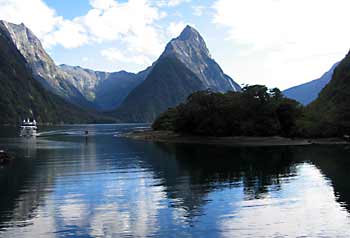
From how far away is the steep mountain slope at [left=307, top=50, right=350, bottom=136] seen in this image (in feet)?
387

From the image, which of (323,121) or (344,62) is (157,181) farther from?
(344,62)

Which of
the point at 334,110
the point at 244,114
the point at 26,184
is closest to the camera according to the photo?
the point at 26,184

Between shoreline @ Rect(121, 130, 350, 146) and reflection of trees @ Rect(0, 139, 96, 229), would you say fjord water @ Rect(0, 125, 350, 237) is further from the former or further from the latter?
shoreline @ Rect(121, 130, 350, 146)

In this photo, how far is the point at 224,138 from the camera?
125938 millimetres

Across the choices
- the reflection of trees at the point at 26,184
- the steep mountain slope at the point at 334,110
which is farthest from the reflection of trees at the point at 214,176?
the steep mountain slope at the point at 334,110

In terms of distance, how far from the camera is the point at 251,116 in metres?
129

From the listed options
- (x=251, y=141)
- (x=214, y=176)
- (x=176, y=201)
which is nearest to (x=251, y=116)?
(x=251, y=141)

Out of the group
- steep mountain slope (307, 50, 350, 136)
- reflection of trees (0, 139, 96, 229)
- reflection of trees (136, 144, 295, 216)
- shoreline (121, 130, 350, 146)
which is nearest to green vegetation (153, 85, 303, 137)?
shoreline (121, 130, 350, 146)

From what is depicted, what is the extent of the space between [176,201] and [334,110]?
100 m

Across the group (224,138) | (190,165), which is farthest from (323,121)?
(190,165)

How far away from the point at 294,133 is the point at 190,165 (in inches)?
2679

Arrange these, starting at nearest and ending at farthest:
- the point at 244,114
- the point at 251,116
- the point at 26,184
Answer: the point at 26,184
the point at 251,116
the point at 244,114

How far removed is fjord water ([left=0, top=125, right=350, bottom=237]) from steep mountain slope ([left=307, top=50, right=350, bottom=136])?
5879 centimetres

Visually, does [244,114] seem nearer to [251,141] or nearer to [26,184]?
[251,141]
